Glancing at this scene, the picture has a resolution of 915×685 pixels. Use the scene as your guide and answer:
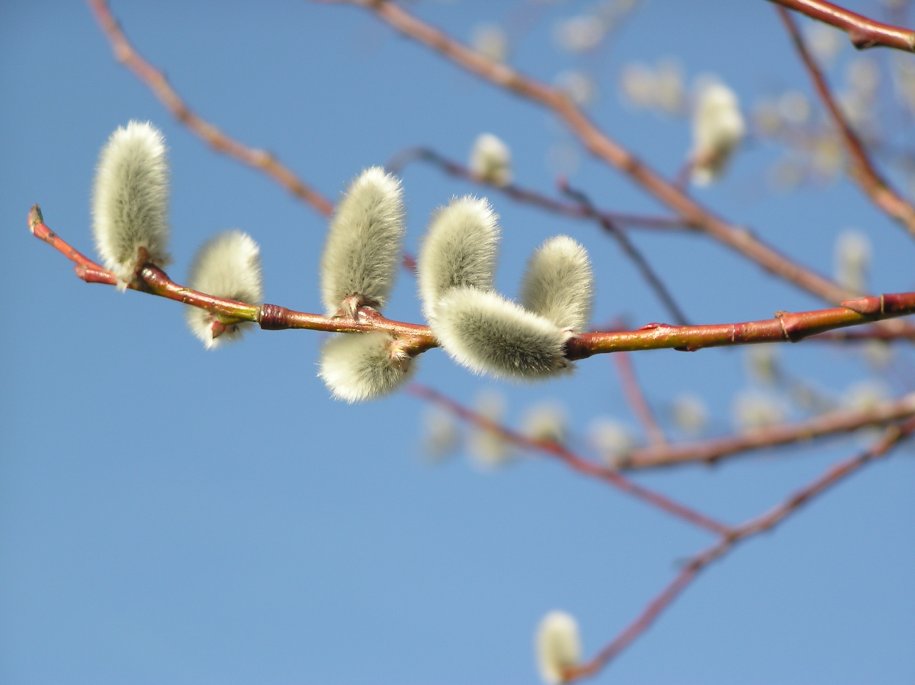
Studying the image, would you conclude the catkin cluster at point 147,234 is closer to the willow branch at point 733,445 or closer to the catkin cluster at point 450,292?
the catkin cluster at point 450,292

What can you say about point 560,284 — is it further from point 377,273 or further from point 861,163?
point 861,163

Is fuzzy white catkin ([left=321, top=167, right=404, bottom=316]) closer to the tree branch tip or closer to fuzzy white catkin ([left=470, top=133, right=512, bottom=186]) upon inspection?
the tree branch tip

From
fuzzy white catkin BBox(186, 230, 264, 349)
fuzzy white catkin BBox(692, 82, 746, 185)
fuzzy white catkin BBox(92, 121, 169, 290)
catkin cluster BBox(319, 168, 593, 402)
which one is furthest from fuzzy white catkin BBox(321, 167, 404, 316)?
fuzzy white catkin BBox(692, 82, 746, 185)

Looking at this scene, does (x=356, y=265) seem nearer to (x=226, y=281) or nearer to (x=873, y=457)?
(x=226, y=281)

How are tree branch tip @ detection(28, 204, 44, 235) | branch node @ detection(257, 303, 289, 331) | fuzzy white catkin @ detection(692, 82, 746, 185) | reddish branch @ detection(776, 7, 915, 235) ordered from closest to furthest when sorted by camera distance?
branch node @ detection(257, 303, 289, 331) < tree branch tip @ detection(28, 204, 44, 235) < reddish branch @ detection(776, 7, 915, 235) < fuzzy white catkin @ detection(692, 82, 746, 185)

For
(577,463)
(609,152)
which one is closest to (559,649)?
(577,463)

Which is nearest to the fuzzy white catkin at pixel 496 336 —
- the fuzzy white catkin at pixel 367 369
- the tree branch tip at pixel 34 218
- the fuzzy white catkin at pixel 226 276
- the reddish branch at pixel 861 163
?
the fuzzy white catkin at pixel 367 369
